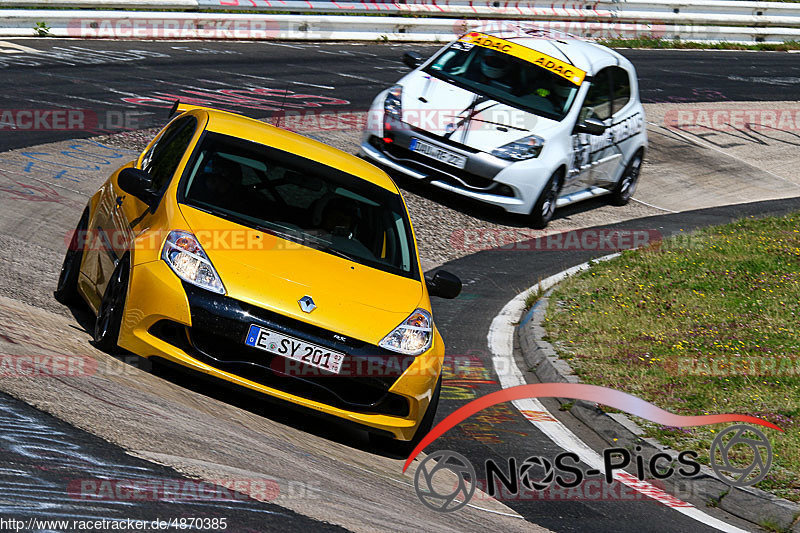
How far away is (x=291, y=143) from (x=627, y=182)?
8.60 meters

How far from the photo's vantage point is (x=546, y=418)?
317 inches

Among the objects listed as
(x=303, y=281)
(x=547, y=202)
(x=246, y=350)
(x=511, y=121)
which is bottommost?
(x=547, y=202)

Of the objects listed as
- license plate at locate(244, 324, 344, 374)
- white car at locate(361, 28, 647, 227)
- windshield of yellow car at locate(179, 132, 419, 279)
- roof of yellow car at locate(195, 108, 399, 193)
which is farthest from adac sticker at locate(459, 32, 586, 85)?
license plate at locate(244, 324, 344, 374)

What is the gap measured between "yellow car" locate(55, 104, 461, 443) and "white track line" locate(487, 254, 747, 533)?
4.02ft

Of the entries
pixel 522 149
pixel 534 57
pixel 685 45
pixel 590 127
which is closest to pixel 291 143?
pixel 522 149

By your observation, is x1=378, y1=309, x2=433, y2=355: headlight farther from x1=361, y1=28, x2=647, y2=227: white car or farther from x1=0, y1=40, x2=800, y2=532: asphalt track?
x1=361, y1=28, x2=647, y2=227: white car

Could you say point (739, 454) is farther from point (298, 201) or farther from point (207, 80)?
point (207, 80)

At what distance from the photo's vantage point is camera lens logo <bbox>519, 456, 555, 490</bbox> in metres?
6.61

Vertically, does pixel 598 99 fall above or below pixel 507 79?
below

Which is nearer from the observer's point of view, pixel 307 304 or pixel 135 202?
pixel 307 304

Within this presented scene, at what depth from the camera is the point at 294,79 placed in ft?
60.6

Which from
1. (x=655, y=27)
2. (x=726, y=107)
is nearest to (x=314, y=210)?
(x=726, y=107)

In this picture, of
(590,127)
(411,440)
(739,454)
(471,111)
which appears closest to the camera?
(411,440)

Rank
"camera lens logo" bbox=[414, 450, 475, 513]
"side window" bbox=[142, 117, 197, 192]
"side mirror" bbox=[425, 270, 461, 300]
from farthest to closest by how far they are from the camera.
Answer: "side mirror" bbox=[425, 270, 461, 300] → "side window" bbox=[142, 117, 197, 192] → "camera lens logo" bbox=[414, 450, 475, 513]
